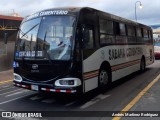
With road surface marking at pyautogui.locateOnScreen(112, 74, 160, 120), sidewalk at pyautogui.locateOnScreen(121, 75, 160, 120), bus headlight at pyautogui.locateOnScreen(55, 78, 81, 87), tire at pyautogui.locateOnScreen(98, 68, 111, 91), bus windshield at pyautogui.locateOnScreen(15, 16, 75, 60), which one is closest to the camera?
sidewalk at pyautogui.locateOnScreen(121, 75, 160, 120)

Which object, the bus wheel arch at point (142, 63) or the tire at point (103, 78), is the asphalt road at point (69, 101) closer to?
the tire at point (103, 78)

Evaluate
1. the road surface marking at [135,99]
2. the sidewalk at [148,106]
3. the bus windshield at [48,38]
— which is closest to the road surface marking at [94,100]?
the road surface marking at [135,99]

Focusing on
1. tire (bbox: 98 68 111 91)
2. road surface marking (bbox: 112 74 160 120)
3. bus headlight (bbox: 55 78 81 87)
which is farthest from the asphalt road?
bus headlight (bbox: 55 78 81 87)

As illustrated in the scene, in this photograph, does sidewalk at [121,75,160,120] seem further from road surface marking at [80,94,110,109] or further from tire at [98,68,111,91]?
tire at [98,68,111,91]

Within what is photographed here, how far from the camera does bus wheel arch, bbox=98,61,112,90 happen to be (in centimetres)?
936

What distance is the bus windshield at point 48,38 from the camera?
307 inches

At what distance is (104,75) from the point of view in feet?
31.9

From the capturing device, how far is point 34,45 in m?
8.22

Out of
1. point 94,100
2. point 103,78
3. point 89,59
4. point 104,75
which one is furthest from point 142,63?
point 89,59

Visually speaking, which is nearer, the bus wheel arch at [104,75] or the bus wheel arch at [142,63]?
the bus wheel arch at [104,75]

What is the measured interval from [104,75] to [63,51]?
247cm

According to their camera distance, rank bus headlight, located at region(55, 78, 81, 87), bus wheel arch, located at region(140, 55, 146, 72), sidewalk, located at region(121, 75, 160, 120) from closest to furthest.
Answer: sidewalk, located at region(121, 75, 160, 120)
bus headlight, located at region(55, 78, 81, 87)
bus wheel arch, located at region(140, 55, 146, 72)

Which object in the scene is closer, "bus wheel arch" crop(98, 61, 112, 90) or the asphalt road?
the asphalt road

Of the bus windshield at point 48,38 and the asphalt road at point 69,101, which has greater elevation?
the bus windshield at point 48,38
